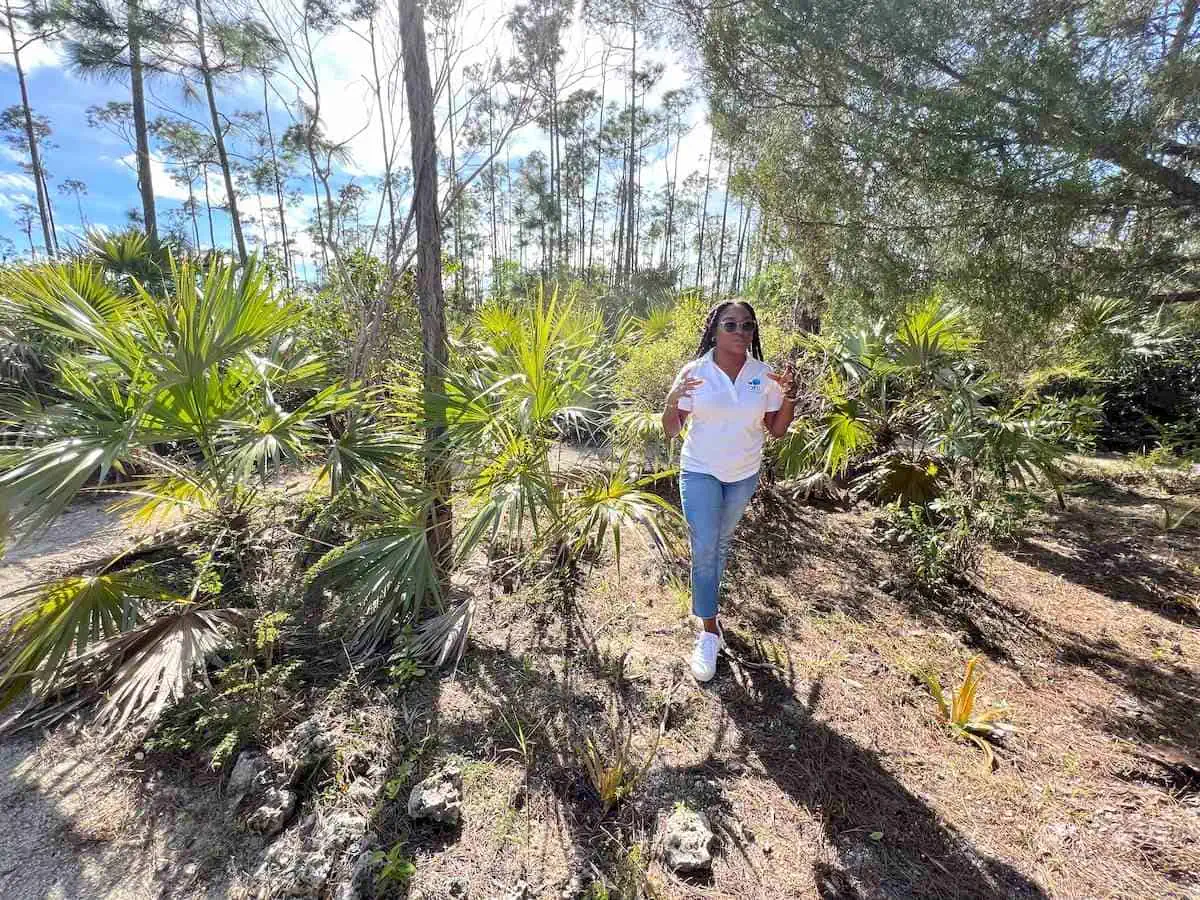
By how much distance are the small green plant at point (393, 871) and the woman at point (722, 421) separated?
1405 millimetres

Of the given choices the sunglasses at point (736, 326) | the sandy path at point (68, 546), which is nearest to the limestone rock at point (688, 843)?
the sunglasses at point (736, 326)

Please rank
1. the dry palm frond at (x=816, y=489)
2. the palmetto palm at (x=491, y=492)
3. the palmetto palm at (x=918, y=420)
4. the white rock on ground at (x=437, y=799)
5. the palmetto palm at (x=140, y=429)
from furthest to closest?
the dry palm frond at (x=816, y=489) < the palmetto palm at (x=918, y=420) < the palmetto palm at (x=491, y=492) < the palmetto palm at (x=140, y=429) < the white rock on ground at (x=437, y=799)

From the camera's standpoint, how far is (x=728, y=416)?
198 centimetres

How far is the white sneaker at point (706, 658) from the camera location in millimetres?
2238

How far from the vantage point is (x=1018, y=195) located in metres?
2.09

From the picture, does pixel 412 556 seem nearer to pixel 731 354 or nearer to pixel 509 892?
pixel 509 892

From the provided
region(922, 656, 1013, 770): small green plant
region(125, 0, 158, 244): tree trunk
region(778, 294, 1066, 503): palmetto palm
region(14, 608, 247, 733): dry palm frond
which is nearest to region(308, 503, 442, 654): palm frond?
region(14, 608, 247, 733): dry palm frond

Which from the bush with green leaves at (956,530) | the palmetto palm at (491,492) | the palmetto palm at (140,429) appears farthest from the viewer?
the bush with green leaves at (956,530)

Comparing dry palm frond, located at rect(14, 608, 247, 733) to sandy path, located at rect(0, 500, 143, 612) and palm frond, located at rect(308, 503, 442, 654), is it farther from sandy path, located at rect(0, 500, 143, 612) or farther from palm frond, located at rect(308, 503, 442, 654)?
sandy path, located at rect(0, 500, 143, 612)

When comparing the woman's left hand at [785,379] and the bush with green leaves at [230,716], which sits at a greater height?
the woman's left hand at [785,379]

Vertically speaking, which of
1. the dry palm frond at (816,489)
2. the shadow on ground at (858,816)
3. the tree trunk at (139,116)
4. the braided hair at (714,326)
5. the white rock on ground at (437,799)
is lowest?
the white rock on ground at (437,799)

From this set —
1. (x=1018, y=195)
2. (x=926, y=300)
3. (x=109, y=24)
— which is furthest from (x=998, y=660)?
(x=109, y=24)

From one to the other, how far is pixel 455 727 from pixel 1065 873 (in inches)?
80.1

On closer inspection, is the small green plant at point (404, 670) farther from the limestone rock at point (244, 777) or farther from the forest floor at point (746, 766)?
the limestone rock at point (244, 777)
